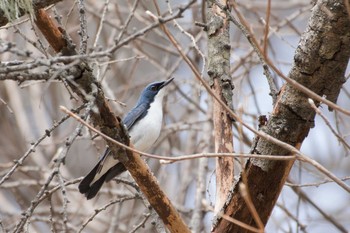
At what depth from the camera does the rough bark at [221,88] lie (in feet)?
9.50

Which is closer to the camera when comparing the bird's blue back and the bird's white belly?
the bird's white belly

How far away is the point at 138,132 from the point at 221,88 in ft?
3.81

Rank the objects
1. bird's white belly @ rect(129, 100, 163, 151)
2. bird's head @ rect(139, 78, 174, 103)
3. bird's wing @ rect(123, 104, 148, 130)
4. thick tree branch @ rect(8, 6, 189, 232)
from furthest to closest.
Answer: bird's head @ rect(139, 78, 174, 103) → bird's wing @ rect(123, 104, 148, 130) → bird's white belly @ rect(129, 100, 163, 151) → thick tree branch @ rect(8, 6, 189, 232)

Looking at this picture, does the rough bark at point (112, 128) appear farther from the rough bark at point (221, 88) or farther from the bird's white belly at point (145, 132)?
the bird's white belly at point (145, 132)

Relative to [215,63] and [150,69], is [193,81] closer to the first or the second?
[215,63]

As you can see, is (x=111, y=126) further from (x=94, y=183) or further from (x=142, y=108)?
(x=142, y=108)

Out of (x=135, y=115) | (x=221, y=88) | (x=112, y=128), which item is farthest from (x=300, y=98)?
(x=135, y=115)

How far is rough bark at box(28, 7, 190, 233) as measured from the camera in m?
2.31

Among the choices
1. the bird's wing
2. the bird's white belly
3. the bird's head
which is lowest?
the bird's white belly

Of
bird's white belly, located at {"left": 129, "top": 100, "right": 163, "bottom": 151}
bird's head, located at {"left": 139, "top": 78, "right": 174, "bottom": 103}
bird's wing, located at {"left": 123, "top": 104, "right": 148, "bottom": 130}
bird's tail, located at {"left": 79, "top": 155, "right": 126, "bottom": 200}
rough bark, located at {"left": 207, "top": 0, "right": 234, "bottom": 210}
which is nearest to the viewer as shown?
rough bark, located at {"left": 207, "top": 0, "right": 234, "bottom": 210}

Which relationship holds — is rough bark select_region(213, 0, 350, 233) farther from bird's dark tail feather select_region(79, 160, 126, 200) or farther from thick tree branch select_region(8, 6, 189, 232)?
bird's dark tail feather select_region(79, 160, 126, 200)

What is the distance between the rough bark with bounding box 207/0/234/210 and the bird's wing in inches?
43.2

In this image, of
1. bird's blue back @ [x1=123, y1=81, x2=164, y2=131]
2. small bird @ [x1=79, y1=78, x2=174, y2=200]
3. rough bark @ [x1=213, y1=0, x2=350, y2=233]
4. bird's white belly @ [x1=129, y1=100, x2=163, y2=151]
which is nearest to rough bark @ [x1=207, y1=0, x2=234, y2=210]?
rough bark @ [x1=213, y1=0, x2=350, y2=233]

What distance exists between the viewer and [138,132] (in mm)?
4082
